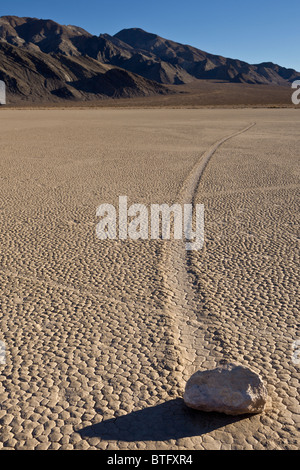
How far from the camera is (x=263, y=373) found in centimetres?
307

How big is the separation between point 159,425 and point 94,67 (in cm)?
9529

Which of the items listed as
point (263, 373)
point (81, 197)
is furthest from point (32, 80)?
point (263, 373)

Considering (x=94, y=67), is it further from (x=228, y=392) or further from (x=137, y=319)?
(x=228, y=392)

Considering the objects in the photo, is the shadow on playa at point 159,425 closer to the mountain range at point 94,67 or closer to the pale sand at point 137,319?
the pale sand at point 137,319

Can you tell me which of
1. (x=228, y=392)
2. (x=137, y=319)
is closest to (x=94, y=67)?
(x=137, y=319)

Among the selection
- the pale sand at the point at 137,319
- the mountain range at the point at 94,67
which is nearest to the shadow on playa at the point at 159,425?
the pale sand at the point at 137,319

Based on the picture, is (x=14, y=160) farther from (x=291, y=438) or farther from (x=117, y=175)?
(x=291, y=438)

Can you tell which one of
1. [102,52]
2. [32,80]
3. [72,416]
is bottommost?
[72,416]

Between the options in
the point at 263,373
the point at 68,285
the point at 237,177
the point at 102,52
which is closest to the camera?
the point at 263,373

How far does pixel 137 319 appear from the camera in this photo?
3.81 m

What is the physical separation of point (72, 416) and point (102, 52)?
140m

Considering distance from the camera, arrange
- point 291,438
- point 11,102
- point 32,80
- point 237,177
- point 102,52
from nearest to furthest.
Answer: point 291,438, point 237,177, point 11,102, point 32,80, point 102,52

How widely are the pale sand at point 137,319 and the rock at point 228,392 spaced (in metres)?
0.07

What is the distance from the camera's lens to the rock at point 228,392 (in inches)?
102
